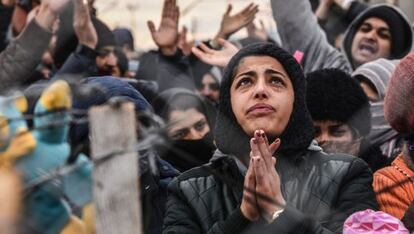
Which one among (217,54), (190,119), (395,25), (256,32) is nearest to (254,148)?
(190,119)

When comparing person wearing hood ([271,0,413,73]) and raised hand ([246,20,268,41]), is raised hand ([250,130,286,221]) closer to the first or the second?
person wearing hood ([271,0,413,73])

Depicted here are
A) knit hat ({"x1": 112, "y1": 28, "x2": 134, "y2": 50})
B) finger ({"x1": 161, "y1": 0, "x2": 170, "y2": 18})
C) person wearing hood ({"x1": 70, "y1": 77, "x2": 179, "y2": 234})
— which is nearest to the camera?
person wearing hood ({"x1": 70, "y1": 77, "x2": 179, "y2": 234})

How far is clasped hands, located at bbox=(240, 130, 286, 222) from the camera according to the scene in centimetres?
261

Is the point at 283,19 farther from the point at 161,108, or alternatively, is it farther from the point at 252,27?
the point at 252,27

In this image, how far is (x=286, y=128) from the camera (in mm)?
2879

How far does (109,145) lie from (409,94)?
122 cm

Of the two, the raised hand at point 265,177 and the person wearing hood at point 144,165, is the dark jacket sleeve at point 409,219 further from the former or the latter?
the person wearing hood at point 144,165

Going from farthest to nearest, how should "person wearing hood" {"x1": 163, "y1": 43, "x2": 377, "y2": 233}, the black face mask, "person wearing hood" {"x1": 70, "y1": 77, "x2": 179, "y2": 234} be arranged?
the black face mask < "person wearing hood" {"x1": 70, "y1": 77, "x2": 179, "y2": 234} < "person wearing hood" {"x1": 163, "y1": 43, "x2": 377, "y2": 233}

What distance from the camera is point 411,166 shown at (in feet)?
10.2

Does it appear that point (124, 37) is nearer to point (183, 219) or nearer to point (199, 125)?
point (199, 125)

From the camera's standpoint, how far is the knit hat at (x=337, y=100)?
3701 millimetres

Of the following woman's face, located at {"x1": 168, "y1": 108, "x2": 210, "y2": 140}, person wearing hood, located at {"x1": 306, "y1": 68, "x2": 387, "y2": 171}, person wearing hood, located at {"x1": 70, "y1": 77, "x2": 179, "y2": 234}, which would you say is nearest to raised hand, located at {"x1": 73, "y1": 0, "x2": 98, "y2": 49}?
woman's face, located at {"x1": 168, "y1": 108, "x2": 210, "y2": 140}

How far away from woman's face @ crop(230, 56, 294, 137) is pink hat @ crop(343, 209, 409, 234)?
1.01 feet

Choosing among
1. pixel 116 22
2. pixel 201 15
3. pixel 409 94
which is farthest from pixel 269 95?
pixel 116 22
